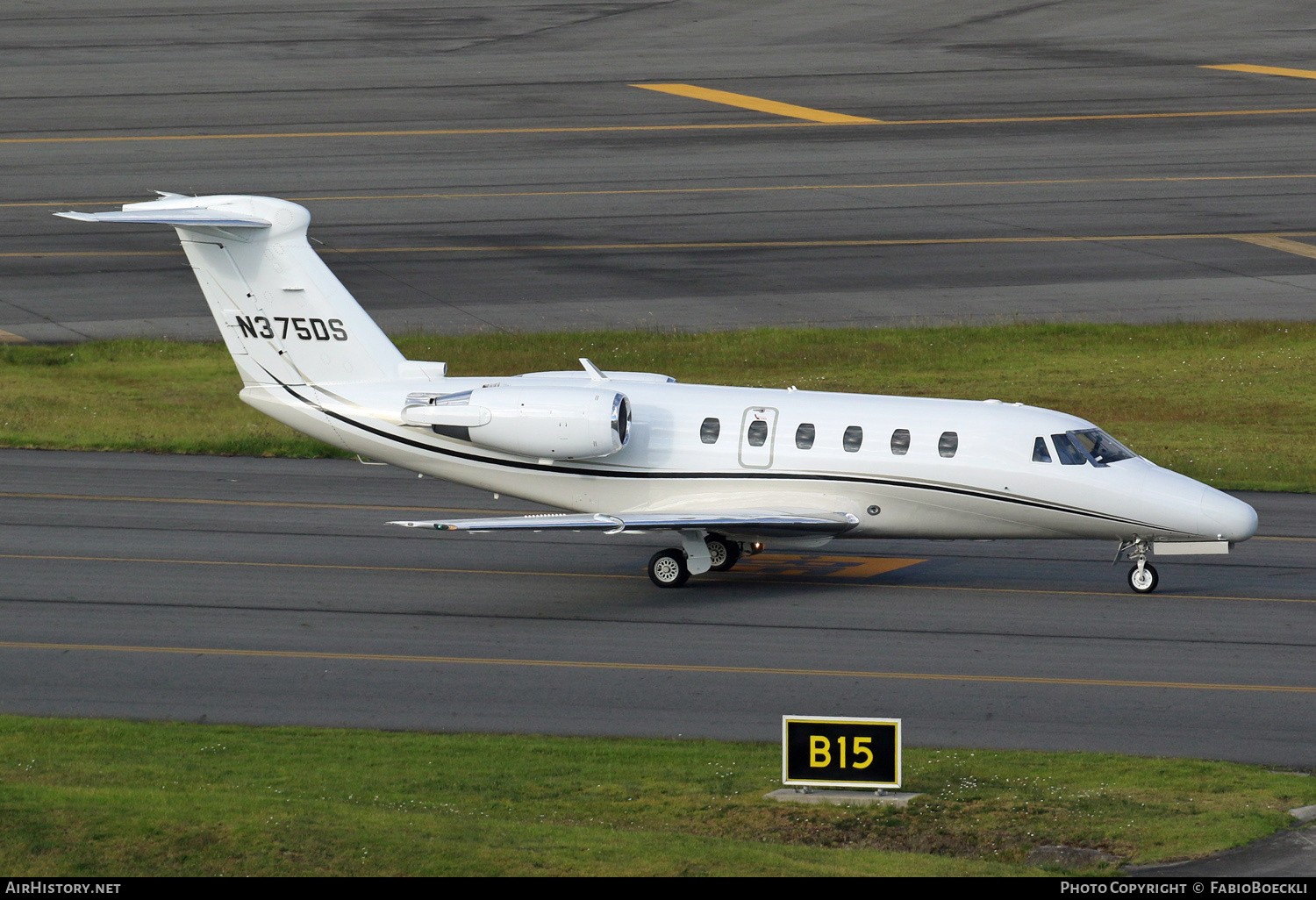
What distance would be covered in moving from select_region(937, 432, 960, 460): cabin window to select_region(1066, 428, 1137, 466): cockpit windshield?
1.80 m

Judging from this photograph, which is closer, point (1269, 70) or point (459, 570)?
point (459, 570)

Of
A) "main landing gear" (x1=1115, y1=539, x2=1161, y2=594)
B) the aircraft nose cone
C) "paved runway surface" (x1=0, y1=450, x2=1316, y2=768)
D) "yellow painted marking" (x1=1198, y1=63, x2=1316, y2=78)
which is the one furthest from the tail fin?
"yellow painted marking" (x1=1198, y1=63, x2=1316, y2=78)

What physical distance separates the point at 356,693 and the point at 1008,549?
1292 cm

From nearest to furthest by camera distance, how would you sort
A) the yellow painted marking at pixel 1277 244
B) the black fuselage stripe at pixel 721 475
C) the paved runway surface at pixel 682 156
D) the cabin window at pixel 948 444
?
the black fuselage stripe at pixel 721 475
the cabin window at pixel 948 444
the paved runway surface at pixel 682 156
the yellow painted marking at pixel 1277 244

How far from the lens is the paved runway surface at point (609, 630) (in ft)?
75.0

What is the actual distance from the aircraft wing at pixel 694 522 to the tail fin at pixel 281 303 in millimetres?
3894

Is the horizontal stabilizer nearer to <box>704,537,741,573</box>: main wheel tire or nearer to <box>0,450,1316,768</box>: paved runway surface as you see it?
<box>0,450,1316,768</box>: paved runway surface

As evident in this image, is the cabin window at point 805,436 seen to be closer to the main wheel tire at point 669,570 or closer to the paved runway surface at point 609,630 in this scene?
the paved runway surface at point 609,630

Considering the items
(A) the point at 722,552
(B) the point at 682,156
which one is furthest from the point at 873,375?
(B) the point at 682,156

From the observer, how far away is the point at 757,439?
92.6 feet

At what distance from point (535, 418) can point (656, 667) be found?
5284 mm

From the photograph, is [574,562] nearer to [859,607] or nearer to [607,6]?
[859,607]

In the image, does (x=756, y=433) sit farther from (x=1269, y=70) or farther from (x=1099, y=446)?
(x=1269, y=70)

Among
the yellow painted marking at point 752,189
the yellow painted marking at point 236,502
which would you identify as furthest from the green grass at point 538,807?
the yellow painted marking at point 752,189
